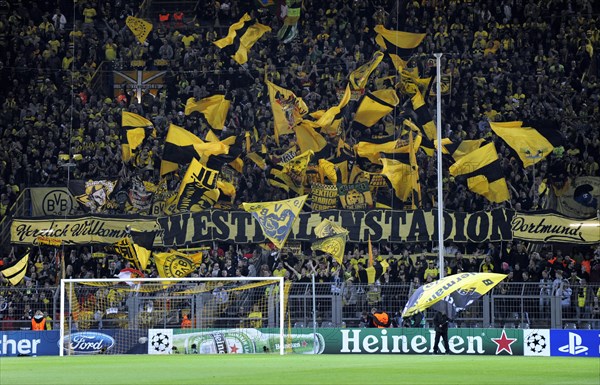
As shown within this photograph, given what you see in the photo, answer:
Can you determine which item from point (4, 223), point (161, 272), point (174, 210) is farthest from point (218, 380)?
point (4, 223)

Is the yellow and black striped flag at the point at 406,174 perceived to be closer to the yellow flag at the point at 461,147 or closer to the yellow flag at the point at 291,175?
the yellow flag at the point at 461,147

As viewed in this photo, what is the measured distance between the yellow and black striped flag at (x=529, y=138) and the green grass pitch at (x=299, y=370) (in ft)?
37.5

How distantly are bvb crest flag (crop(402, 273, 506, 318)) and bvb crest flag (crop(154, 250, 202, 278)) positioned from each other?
886 cm

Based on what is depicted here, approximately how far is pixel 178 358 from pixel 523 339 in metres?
8.99

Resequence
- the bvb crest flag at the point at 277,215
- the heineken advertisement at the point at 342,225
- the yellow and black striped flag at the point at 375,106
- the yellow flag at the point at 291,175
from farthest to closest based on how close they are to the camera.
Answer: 1. the yellow and black striped flag at the point at 375,106
2. the yellow flag at the point at 291,175
3. the heineken advertisement at the point at 342,225
4. the bvb crest flag at the point at 277,215

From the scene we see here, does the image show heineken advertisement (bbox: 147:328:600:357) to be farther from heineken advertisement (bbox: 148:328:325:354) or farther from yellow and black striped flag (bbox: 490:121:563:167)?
yellow and black striped flag (bbox: 490:121:563:167)

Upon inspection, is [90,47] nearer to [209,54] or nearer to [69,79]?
[69,79]

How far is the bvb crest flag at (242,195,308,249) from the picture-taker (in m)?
33.5

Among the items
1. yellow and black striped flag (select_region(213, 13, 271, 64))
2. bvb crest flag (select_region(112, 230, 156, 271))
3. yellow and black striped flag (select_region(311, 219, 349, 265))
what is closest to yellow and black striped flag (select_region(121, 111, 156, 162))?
bvb crest flag (select_region(112, 230, 156, 271))

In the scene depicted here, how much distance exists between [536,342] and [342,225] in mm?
8695

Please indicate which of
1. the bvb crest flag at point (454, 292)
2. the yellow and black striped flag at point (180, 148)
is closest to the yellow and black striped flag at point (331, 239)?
the yellow and black striped flag at point (180, 148)

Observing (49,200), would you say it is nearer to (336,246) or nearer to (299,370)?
(336,246)

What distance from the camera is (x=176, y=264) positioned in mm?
33125

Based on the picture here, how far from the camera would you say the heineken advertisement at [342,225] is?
34.6 m
